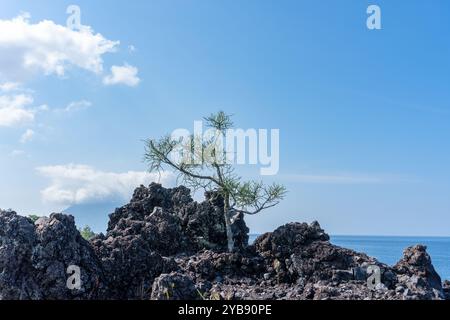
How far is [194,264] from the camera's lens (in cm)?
1496

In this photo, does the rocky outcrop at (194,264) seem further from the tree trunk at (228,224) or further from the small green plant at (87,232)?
the small green plant at (87,232)

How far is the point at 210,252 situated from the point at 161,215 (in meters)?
2.14

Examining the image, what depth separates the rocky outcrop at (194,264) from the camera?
39.7 feet

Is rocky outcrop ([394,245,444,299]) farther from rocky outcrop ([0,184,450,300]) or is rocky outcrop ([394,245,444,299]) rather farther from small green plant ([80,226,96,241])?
small green plant ([80,226,96,241])

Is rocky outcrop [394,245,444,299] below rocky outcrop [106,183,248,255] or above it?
below

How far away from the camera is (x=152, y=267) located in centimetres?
1359

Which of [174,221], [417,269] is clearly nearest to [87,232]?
[174,221]

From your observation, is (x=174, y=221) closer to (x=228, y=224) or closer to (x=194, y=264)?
(x=228, y=224)

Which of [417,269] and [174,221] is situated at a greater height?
[174,221]

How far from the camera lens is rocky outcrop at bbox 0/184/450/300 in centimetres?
1211

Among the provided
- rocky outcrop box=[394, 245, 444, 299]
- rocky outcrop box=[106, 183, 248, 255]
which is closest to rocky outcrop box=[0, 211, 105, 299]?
rocky outcrop box=[106, 183, 248, 255]

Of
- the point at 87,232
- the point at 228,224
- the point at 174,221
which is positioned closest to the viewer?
the point at 228,224

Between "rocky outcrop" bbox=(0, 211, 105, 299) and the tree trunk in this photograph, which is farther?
the tree trunk
